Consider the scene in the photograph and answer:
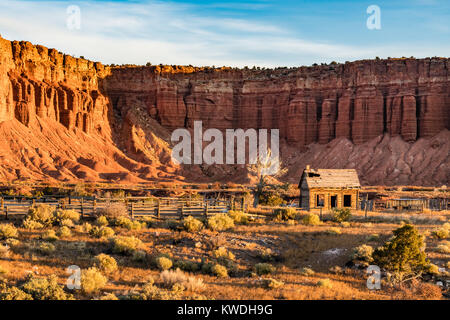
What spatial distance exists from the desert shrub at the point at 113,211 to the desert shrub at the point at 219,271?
8.67 m

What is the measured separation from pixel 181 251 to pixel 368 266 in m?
7.02

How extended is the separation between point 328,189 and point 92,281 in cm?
2508

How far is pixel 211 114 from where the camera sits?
285 ft

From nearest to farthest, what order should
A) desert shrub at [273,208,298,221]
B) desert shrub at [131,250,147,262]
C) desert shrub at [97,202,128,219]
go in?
desert shrub at [131,250,147,262] → desert shrub at [97,202,128,219] → desert shrub at [273,208,298,221]

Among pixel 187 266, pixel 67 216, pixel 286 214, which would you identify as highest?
pixel 67 216

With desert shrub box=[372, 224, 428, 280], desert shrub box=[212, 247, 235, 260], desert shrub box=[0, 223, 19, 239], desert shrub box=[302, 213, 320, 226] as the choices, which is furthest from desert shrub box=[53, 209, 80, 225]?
desert shrub box=[372, 224, 428, 280]

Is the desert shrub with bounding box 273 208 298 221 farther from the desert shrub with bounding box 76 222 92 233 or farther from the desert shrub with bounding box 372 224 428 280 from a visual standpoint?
the desert shrub with bounding box 76 222 92 233

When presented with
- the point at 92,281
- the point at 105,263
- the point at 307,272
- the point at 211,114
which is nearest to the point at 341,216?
the point at 307,272

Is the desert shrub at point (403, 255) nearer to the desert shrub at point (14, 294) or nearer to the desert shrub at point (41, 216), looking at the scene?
the desert shrub at point (14, 294)

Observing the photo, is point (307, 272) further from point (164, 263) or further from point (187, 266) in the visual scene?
point (164, 263)

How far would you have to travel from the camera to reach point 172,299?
511 inches

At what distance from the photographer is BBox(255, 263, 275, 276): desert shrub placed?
17219 millimetres

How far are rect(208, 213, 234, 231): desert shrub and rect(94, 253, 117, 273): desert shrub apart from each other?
6975mm

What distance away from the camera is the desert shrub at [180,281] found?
14641 mm
